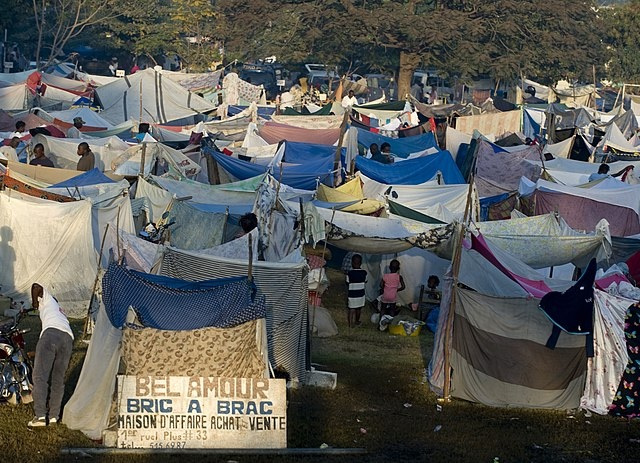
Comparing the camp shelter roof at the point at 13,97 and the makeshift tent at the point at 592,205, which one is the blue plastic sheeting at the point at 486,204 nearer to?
the makeshift tent at the point at 592,205

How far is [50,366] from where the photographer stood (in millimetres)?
10344

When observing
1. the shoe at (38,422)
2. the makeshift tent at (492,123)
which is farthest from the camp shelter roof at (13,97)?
the shoe at (38,422)

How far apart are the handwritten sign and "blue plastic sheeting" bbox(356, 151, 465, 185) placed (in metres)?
10.5

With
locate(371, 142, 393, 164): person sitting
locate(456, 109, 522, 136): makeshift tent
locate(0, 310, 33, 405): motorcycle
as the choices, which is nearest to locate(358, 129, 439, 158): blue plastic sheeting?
locate(371, 142, 393, 164): person sitting

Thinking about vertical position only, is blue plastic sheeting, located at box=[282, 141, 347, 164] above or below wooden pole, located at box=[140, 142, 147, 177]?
below

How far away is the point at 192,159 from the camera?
70.7ft

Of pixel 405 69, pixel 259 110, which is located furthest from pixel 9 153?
pixel 405 69

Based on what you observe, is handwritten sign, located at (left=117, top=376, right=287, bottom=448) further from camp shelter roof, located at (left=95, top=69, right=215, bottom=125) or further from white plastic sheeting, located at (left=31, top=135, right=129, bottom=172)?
camp shelter roof, located at (left=95, top=69, right=215, bottom=125)

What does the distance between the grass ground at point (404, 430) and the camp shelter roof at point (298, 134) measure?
1289 centimetres

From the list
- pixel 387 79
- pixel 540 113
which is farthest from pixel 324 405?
pixel 387 79

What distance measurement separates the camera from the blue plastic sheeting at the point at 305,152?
71.9 feet

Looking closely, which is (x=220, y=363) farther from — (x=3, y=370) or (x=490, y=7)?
(x=490, y=7)

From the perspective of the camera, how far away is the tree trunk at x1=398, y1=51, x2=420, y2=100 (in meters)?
52.2

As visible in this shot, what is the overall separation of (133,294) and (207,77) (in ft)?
92.2
